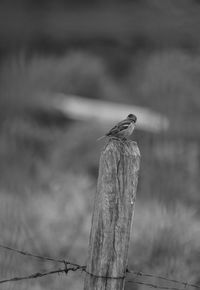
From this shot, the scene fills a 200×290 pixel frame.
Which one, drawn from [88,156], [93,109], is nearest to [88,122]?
[93,109]

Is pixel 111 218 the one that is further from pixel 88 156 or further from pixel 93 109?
pixel 93 109

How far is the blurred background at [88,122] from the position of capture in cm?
624

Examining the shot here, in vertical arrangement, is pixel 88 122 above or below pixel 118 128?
above

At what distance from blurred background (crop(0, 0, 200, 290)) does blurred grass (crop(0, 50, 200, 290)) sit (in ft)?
0.06

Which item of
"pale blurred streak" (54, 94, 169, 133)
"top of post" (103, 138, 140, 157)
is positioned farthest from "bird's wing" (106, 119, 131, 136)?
"pale blurred streak" (54, 94, 169, 133)

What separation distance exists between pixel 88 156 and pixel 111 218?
699cm

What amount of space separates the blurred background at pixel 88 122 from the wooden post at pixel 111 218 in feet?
6.25

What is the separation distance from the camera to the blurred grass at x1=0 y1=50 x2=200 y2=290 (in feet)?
20.6

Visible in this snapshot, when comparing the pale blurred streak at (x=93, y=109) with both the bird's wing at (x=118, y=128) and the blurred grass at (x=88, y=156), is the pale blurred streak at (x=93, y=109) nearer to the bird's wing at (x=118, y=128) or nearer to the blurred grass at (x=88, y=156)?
the blurred grass at (x=88, y=156)

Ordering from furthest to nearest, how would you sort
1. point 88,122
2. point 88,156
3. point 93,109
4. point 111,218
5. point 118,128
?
point 93,109 < point 88,122 < point 88,156 < point 118,128 < point 111,218

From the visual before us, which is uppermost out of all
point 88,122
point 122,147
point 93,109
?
point 93,109

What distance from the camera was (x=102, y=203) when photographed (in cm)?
309

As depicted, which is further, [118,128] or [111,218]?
[118,128]

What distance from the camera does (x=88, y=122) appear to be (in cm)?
1132
